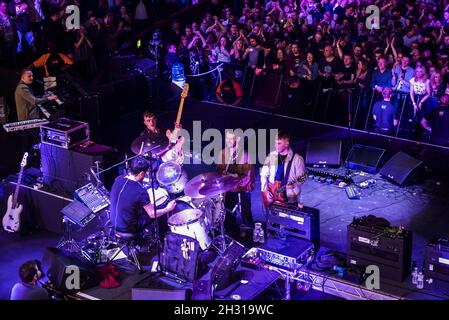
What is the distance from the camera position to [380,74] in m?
14.0

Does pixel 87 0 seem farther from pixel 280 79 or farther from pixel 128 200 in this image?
pixel 128 200

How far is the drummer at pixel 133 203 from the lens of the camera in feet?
30.9

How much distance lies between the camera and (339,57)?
1468 centimetres

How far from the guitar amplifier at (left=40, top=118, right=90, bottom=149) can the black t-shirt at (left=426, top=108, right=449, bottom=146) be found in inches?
239

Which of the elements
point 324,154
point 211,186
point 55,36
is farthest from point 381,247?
point 55,36

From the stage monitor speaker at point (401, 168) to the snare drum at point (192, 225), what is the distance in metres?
4.09

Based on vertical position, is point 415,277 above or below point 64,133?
below

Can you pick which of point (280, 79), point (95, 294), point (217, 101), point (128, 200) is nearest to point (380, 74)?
point (280, 79)

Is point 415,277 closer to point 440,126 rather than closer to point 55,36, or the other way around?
point 440,126

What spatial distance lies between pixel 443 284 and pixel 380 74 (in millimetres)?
6255

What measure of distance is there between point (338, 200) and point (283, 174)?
2.03 meters

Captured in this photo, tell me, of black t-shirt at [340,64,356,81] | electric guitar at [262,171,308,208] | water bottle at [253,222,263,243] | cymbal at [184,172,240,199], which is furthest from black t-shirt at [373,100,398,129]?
cymbal at [184,172,240,199]

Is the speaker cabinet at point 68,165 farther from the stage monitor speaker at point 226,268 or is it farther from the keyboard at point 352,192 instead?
the keyboard at point 352,192

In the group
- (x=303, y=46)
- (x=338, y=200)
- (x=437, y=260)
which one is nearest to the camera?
(x=437, y=260)
